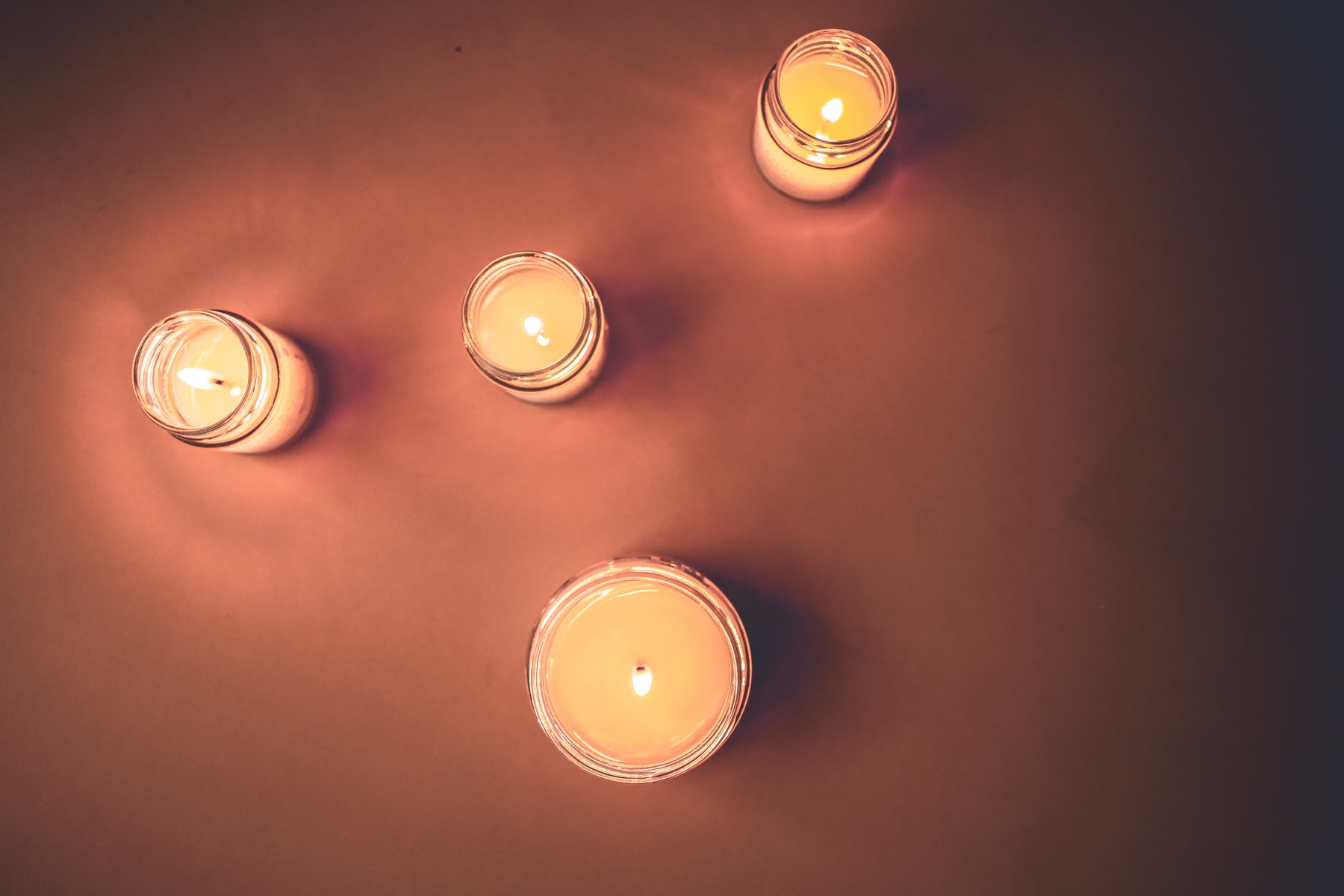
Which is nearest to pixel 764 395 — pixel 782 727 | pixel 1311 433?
pixel 782 727

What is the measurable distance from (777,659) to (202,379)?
0.78m

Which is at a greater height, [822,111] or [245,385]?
[822,111]

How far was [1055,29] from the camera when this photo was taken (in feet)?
3.11

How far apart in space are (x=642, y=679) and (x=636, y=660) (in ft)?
0.08

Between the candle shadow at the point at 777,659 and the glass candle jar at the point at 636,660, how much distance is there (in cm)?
8

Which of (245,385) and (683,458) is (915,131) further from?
(245,385)

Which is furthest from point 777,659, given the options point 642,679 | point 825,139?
point 825,139

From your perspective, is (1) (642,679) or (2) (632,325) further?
(2) (632,325)

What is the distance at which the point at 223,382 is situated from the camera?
857 millimetres

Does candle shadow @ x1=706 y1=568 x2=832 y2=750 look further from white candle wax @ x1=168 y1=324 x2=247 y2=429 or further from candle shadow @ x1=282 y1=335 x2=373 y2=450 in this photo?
white candle wax @ x1=168 y1=324 x2=247 y2=429

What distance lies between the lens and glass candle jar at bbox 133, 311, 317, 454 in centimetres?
81

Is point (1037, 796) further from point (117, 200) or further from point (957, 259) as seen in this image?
point (117, 200)

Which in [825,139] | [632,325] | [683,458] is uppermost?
[825,139]

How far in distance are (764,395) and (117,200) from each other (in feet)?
3.02
